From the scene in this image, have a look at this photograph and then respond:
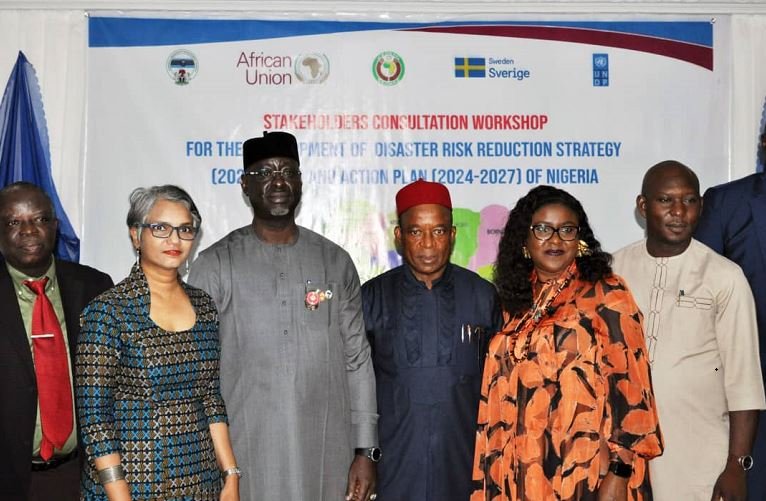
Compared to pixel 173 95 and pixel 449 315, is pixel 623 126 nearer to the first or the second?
pixel 449 315

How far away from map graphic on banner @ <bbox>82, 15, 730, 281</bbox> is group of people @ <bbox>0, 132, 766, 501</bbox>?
3.99ft

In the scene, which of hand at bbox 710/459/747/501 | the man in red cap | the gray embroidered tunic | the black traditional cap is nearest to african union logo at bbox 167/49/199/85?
the black traditional cap

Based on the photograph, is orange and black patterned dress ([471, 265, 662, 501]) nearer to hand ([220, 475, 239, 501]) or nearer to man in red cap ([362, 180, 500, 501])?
man in red cap ([362, 180, 500, 501])

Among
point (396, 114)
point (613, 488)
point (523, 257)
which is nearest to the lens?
point (613, 488)

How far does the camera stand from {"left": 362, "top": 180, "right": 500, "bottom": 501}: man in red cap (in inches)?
140

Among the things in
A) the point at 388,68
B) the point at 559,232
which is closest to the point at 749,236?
the point at 559,232

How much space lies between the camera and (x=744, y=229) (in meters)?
4.24

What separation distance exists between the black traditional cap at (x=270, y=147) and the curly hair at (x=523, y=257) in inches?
40.3

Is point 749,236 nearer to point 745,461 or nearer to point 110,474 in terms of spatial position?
point 745,461

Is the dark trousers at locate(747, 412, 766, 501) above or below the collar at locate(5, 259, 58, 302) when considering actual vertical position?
below

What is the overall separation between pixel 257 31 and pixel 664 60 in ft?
7.95

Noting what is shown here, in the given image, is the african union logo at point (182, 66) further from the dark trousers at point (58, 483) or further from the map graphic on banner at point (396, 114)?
the dark trousers at point (58, 483)

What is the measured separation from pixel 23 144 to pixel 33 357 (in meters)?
1.88

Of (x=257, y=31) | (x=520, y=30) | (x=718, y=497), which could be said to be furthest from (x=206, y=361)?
(x=520, y=30)
